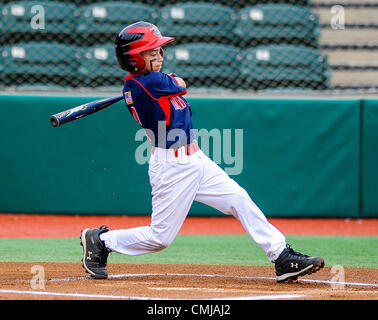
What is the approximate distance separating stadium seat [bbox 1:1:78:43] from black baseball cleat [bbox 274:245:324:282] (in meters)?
6.31

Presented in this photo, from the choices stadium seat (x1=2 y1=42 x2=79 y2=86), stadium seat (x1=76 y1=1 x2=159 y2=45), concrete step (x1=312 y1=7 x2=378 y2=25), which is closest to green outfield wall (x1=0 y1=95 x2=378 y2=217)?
stadium seat (x1=2 y1=42 x2=79 y2=86)

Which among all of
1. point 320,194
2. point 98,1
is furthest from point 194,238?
point 98,1

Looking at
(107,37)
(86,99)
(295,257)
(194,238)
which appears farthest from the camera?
(107,37)

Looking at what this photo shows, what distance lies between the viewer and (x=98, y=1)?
11234 millimetres

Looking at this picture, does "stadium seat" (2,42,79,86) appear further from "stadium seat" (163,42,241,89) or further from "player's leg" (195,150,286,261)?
"player's leg" (195,150,286,261)

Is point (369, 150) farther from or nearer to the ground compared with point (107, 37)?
nearer to the ground

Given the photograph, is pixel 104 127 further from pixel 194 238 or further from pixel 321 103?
pixel 321 103

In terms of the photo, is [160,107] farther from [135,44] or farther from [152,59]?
[135,44]

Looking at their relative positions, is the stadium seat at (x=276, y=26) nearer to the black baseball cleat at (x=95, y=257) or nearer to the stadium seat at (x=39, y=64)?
the stadium seat at (x=39, y=64)

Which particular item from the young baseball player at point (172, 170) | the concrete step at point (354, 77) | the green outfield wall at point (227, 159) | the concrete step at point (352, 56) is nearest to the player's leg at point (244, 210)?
the young baseball player at point (172, 170)

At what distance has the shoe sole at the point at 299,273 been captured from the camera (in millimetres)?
4641
